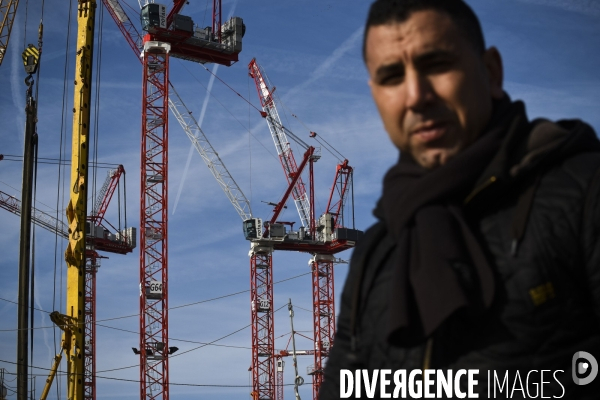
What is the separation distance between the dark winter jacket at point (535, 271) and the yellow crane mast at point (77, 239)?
20169mm

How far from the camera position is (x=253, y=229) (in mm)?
58594

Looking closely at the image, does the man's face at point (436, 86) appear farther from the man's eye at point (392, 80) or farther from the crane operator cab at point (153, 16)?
the crane operator cab at point (153, 16)

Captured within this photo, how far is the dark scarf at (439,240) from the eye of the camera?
52.7 inches

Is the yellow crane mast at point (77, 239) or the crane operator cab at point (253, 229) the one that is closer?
the yellow crane mast at point (77, 239)

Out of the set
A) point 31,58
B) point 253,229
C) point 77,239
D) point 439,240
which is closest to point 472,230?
point 439,240

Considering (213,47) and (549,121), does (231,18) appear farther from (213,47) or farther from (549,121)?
(549,121)

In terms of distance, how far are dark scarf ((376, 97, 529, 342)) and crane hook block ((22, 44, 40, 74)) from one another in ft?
83.1

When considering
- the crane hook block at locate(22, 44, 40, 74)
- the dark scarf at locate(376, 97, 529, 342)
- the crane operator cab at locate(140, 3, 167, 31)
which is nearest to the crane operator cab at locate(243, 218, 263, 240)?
the crane operator cab at locate(140, 3, 167, 31)

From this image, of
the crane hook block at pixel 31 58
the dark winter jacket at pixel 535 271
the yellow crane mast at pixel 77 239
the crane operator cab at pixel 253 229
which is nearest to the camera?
the dark winter jacket at pixel 535 271

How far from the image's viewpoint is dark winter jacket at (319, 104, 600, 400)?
1321 millimetres

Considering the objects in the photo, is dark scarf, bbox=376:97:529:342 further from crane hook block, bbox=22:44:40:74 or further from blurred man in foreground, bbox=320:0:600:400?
crane hook block, bbox=22:44:40:74

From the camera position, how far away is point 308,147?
210 ft

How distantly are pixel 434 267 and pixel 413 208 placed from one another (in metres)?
0.13

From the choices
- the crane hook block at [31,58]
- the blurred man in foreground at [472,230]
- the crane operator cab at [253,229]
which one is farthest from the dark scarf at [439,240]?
the crane operator cab at [253,229]
